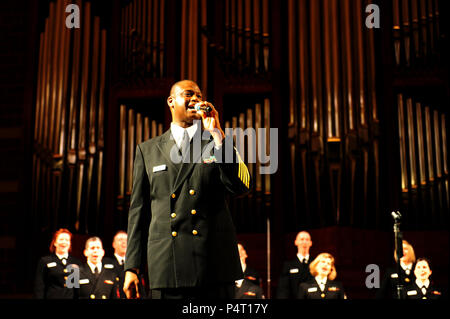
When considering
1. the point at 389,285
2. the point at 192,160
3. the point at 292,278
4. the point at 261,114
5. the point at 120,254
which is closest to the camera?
the point at 192,160

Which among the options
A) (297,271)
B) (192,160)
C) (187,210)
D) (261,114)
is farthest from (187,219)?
(261,114)

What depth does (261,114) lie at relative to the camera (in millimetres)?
6969

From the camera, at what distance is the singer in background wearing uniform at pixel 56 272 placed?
566 cm

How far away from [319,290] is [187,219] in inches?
140

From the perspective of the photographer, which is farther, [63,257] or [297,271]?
[297,271]

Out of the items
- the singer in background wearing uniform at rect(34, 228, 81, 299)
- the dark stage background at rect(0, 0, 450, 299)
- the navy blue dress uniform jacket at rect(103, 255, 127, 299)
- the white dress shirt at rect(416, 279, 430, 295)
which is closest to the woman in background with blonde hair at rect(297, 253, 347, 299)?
the dark stage background at rect(0, 0, 450, 299)

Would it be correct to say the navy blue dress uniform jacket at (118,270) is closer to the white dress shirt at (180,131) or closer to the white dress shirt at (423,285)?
the white dress shirt at (423,285)

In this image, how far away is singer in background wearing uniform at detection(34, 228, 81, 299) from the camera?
5.66m

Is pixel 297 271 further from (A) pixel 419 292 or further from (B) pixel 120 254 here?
(B) pixel 120 254

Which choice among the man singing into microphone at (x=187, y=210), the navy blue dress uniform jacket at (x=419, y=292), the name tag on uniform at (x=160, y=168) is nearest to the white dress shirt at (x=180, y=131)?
the man singing into microphone at (x=187, y=210)

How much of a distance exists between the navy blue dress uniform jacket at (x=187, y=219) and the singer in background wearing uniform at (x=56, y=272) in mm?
3347

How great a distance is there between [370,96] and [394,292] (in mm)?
1982

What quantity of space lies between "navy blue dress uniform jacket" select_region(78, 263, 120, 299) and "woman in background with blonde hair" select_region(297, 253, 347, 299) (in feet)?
5.49

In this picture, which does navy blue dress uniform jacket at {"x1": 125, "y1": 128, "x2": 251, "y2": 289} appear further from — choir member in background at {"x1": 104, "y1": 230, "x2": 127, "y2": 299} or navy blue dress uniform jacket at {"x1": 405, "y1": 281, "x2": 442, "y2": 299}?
navy blue dress uniform jacket at {"x1": 405, "y1": 281, "x2": 442, "y2": 299}
